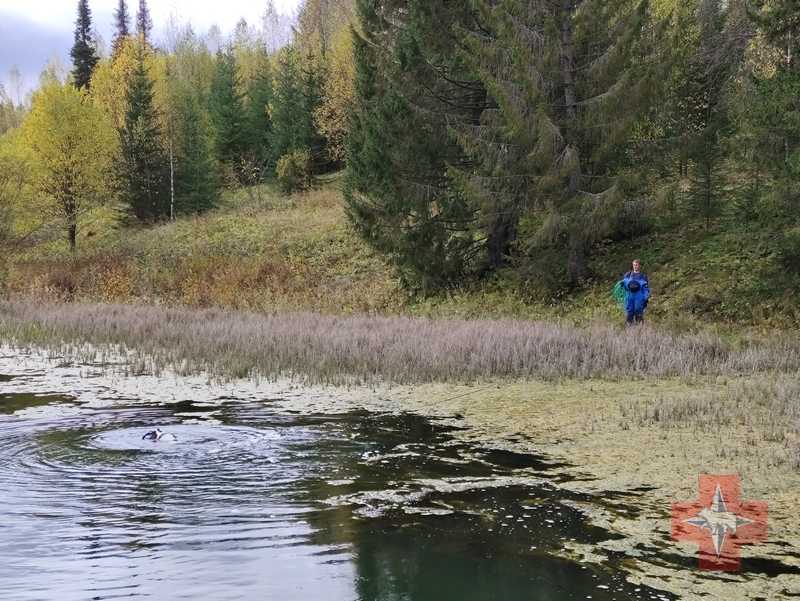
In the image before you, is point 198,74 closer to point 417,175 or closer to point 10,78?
point 417,175

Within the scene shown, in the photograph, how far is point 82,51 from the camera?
5284 cm

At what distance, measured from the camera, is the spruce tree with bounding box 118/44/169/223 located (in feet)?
123

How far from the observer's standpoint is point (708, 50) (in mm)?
17578

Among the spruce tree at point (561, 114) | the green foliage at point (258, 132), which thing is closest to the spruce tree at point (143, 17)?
the green foliage at point (258, 132)

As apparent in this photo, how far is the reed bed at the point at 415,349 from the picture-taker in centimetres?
1080

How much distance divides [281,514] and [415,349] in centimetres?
691

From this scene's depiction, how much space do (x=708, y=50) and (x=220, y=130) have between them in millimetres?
31489

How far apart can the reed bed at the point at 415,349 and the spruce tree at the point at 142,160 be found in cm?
2401

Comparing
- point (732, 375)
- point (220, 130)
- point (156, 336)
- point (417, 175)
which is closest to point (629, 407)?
point (732, 375)

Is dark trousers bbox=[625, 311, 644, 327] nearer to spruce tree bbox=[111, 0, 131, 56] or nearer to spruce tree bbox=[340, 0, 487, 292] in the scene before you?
spruce tree bbox=[340, 0, 487, 292]

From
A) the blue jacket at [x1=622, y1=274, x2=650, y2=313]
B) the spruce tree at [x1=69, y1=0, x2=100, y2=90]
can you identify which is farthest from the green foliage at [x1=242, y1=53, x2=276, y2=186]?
the blue jacket at [x1=622, y1=274, x2=650, y2=313]

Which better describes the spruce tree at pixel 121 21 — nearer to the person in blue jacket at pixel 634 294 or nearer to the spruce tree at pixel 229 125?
the spruce tree at pixel 229 125

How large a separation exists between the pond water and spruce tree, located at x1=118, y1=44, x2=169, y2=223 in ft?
105

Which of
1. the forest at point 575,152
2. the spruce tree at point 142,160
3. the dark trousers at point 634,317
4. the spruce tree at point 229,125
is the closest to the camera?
the dark trousers at point 634,317
